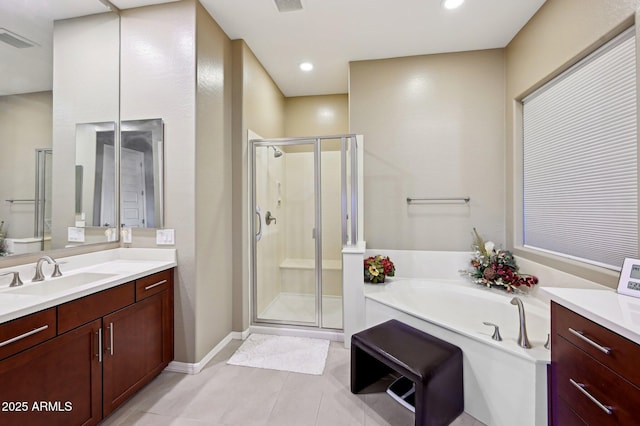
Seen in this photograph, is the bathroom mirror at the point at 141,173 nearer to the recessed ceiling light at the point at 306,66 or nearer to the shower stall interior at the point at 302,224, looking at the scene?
the shower stall interior at the point at 302,224

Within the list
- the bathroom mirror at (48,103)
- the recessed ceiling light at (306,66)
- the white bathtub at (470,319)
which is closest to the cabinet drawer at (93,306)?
the bathroom mirror at (48,103)

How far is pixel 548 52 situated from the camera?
84.6 inches

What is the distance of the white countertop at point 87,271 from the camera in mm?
1217

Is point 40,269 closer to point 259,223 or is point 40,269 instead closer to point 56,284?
point 56,284

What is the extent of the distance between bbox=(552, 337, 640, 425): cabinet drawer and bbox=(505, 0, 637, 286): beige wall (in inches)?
30.2

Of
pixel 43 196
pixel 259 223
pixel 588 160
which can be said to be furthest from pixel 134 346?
pixel 588 160

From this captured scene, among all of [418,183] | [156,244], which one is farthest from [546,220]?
[156,244]

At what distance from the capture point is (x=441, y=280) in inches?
113

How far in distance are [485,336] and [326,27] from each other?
108 inches

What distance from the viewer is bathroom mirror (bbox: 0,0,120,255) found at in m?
1.57

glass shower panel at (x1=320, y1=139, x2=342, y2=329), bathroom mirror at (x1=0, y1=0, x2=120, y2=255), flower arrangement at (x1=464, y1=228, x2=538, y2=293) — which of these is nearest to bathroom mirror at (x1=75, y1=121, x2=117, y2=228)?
bathroom mirror at (x1=0, y1=0, x2=120, y2=255)

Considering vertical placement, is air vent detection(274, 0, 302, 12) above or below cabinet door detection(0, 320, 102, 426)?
above

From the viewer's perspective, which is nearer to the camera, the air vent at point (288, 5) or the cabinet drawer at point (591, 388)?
the cabinet drawer at point (591, 388)

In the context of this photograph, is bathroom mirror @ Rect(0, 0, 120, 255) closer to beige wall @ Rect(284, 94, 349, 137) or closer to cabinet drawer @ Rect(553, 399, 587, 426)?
beige wall @ Rect(284, 94, 349, 137)
